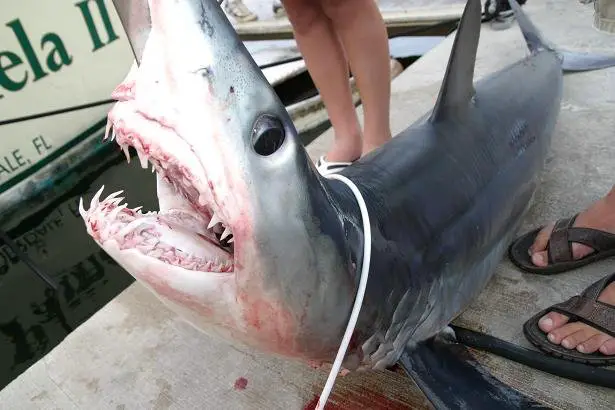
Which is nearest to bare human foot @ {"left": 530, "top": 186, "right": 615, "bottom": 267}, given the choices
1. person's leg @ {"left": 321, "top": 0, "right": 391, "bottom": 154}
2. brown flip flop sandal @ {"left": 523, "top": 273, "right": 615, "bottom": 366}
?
brown flip flop sandal @ {"left": 523, "top": 273, "right": 615, "bottom": 366}

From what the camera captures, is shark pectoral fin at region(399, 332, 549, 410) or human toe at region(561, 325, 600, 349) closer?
shark pectoral fin at region(399, 332, 549, 410)

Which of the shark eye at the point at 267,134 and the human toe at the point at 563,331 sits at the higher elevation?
the shark eye at the point at 267,134

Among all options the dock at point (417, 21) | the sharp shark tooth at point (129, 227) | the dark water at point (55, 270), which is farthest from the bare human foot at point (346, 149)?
the dock at point (417, 21)

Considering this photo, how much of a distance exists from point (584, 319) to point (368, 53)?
110cm

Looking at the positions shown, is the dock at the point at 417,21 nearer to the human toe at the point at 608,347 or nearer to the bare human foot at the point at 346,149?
the bare human foot at the point at 346,149

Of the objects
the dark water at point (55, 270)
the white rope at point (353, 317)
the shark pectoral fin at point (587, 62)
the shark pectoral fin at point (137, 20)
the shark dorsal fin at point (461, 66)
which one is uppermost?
the shark pectoral fin at point (137, 20)

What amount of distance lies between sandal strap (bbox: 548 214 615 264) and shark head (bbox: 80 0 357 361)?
2.94 feet

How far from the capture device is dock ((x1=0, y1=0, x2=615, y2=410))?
4.52 ft

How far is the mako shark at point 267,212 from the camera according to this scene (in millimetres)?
729

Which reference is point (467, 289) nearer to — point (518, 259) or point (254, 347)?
point (518, 259)

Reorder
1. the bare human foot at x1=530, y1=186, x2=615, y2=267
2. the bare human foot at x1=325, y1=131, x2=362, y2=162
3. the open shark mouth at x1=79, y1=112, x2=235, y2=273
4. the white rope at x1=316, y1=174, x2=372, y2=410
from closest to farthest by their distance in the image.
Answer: the open shark mouth at x1=79, y1=112, x2=235, y2=273, the white rope at x1=316, y1=174, x2=372, y2=410, the bare human foot at x1=530, y1=186, x2=615, y2=267, the bare human foot at x1=325, y1=131, x2=362, y2=162

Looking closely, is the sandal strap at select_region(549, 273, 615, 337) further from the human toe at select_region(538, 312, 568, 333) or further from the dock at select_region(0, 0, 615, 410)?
the dock at select_region(0, 0, 615, 410)

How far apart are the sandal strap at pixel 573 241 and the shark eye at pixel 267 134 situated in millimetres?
1147

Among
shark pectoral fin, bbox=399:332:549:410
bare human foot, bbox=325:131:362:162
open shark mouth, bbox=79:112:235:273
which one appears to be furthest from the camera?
bare human foot, bbox=325:131:362:162
